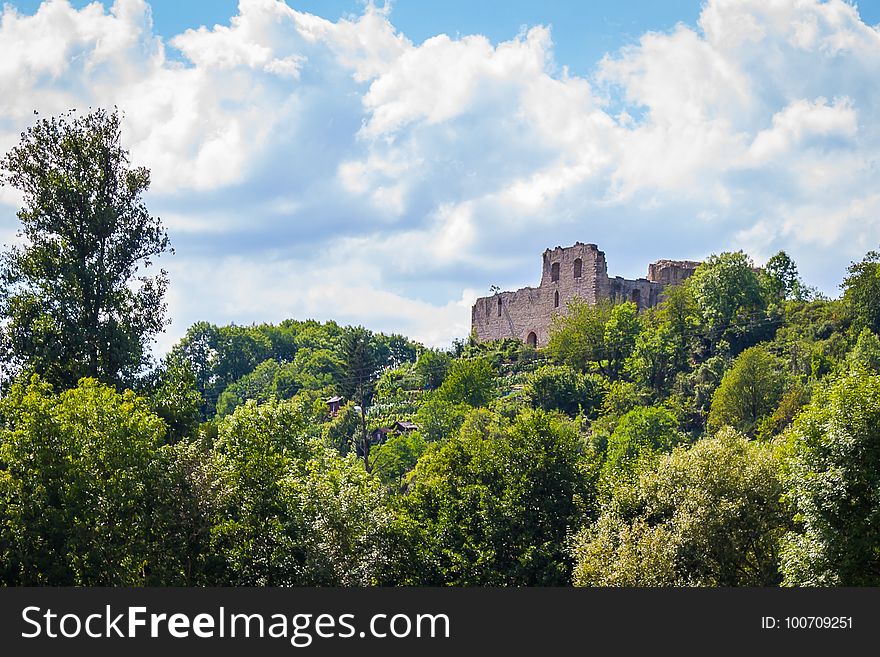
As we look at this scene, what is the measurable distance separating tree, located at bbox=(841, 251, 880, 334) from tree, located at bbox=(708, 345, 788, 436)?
26.9 feet

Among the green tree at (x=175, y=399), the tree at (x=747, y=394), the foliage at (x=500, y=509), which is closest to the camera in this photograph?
the foliage at (x=500, y=509)

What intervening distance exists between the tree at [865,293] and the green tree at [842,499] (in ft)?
196

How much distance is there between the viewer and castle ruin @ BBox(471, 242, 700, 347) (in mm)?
114375

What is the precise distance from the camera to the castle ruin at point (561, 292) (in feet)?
375

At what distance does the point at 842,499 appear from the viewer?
3228 cm

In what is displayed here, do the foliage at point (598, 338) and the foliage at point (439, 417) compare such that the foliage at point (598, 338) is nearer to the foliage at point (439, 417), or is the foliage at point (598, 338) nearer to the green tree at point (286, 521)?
the foliage at point (439, 417)

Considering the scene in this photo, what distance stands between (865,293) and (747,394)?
1347 cm

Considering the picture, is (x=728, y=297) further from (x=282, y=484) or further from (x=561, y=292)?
(x=282, y=484)

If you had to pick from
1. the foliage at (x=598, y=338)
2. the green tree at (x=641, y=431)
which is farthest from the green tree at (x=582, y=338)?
the green tree at (x=641, y=431)

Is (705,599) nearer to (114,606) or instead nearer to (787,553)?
(787,553)

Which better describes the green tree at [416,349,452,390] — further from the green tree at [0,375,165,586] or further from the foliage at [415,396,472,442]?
the green tree at [0,375,165,586]

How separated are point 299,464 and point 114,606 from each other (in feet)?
46.5

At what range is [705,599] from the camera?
28.1 meters

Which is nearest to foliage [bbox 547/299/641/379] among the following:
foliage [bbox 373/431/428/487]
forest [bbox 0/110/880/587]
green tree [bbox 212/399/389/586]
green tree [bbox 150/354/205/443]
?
foliage [bbox 373/431/428/487]
